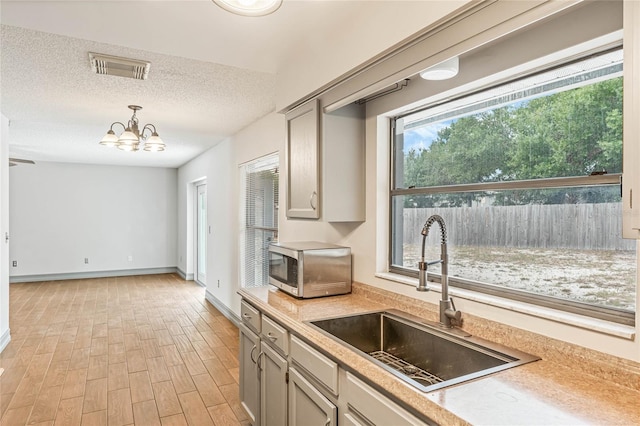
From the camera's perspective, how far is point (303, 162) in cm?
252

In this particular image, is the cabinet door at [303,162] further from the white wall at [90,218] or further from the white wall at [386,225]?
the white wall at [90,218]

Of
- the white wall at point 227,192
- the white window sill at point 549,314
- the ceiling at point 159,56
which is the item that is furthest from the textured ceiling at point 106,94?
the white window sill at point 549,314

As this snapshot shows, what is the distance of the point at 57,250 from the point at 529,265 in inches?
352

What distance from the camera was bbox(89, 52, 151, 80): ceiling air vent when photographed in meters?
2.58

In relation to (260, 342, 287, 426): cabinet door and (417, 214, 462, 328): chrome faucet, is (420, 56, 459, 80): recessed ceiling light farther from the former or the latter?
(260, 342, 287, 426): cabinet door

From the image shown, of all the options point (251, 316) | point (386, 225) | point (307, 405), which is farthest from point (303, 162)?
point (307, 405)

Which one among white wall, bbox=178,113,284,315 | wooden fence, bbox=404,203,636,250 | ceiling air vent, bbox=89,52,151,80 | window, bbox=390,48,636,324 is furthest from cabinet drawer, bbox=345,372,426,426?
Answer: white wall, bbox=178,113,284,315

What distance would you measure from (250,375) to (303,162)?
142 centimetres

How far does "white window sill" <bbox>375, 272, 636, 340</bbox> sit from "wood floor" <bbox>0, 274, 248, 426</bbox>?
6.04 feet

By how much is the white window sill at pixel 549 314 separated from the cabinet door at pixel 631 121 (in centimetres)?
46

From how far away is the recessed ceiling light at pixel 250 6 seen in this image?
158 cm

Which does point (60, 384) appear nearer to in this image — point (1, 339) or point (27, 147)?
point (1, 339)

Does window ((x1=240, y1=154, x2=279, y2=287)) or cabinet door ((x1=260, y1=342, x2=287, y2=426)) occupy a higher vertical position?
window ((x1=240, y1=154, x2=279, y2=287))

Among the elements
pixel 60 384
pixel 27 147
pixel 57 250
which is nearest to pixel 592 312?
pixel 60 384
